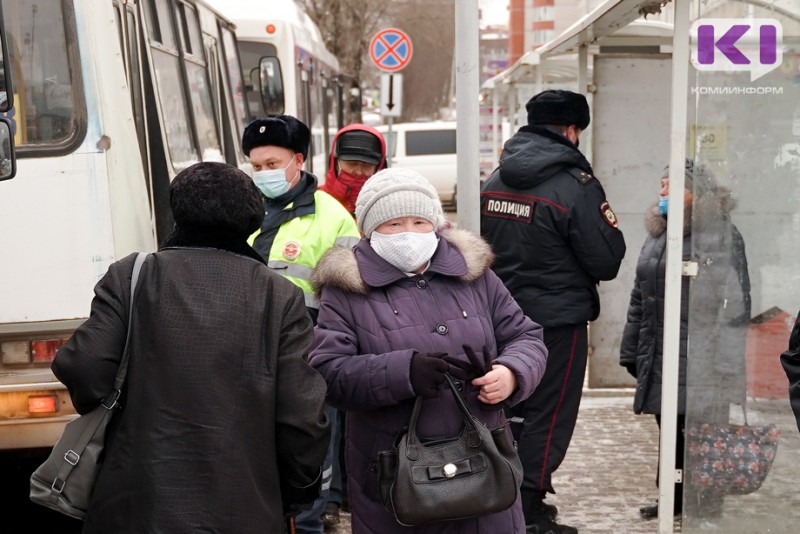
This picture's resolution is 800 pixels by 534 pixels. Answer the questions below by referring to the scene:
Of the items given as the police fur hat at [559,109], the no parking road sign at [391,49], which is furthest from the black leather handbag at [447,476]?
the no parking road sign at [391,49]

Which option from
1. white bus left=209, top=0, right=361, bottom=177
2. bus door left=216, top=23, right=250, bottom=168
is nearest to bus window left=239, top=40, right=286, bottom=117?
white bus left=209, top=0, right=361, bottom=177

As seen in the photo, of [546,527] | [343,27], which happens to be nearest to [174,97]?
[546,527]

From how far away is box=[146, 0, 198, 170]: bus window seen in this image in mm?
5770

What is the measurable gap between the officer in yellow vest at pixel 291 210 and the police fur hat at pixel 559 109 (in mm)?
1159

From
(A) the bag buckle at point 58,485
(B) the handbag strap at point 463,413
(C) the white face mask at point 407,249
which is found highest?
(C) the white face mask at point 407,249

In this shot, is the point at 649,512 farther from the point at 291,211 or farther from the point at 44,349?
the point at 44,349

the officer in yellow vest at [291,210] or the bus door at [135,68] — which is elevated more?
the bus door at [135,68]

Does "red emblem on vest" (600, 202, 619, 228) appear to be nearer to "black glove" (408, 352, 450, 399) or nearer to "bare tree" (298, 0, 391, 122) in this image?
"black glove" (408, 352, 450, 399)

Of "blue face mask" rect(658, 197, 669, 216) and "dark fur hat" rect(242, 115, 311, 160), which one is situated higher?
"dark fur hat" rect(242, 115, 311, 160)

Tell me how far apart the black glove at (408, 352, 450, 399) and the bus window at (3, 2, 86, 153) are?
2.17m

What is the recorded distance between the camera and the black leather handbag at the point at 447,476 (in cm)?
308

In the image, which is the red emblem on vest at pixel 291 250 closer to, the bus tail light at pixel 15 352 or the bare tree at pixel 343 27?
the bus tail light at pixel 15 352

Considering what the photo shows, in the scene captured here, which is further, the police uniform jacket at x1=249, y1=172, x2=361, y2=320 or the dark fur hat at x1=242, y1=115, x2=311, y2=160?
the dark fur hat at x1=242, y1=115, x2=311, y2=160

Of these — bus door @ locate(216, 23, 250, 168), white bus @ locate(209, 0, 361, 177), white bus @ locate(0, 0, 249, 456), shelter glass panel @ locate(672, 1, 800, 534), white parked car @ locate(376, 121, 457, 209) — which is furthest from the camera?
white parked car @ locate(376, 121, 457, 209)
